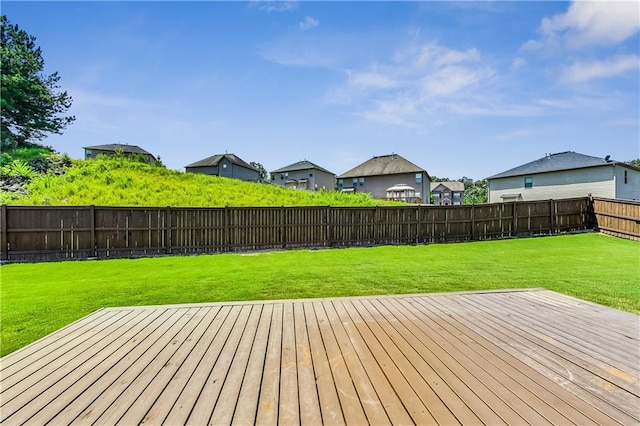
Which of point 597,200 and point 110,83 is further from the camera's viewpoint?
point 597,200

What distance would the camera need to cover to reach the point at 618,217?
12.0 metres

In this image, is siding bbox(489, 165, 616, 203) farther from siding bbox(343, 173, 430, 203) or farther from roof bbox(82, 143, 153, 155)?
roof bbox(82, 143, 153, 155)

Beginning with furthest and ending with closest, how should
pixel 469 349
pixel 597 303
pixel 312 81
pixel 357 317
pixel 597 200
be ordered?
pixel 597 200 < pixel 312 81 < pixel 597 303 < pixel 357 317 < pixel 469 349

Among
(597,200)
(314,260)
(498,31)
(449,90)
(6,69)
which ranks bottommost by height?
(314,260)

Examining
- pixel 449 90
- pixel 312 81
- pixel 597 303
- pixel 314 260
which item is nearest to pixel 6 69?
pixel 312 81

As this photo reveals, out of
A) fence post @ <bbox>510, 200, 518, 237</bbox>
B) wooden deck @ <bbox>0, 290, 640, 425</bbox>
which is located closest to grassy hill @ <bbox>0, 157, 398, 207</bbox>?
fence post @ <bbox>510, 200, 518, 237</bbox>

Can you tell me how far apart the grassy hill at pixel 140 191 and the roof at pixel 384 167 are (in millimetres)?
15514

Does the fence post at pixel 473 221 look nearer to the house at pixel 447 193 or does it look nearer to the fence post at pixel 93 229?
the fence post at pixel 93 229

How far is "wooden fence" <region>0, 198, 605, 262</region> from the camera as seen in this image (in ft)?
29.0

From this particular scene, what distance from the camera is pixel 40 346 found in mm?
2756

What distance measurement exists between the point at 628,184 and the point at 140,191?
105ft

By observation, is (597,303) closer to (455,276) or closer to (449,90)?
(455,276)

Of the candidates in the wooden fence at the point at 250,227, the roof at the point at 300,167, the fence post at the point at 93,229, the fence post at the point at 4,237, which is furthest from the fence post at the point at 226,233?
the roof at the point at 300,167

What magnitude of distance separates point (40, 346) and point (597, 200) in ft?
60.9
